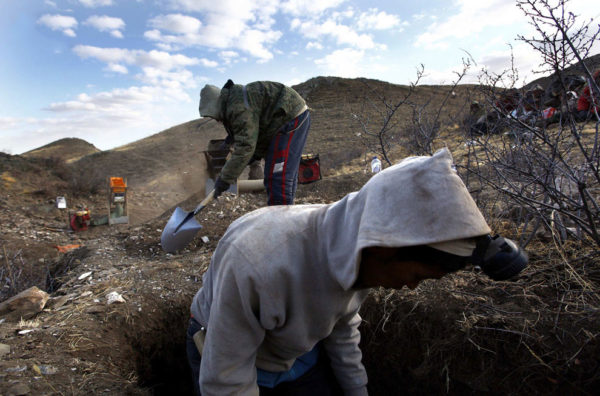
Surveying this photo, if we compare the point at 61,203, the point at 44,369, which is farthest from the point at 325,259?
the point at 61,203

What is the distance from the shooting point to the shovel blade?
11.5 ft

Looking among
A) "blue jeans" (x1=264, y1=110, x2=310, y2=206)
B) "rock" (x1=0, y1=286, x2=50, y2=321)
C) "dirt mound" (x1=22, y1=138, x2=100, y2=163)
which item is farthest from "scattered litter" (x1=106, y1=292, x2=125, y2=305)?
"dirt mound" (x1=22, y1=138, x2=100, y2=163)

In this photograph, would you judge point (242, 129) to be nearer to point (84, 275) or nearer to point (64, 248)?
point (84, 275)

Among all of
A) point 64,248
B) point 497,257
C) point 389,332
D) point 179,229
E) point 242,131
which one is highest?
point 242,131

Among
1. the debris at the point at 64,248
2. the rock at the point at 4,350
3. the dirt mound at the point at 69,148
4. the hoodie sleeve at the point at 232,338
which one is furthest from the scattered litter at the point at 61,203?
the dirt mound at the point at 69,148

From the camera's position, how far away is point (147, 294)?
2.69 m

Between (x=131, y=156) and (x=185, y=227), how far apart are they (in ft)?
43.4

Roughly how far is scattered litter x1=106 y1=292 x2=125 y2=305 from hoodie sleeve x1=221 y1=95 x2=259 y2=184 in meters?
1.33

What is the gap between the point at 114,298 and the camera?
259 centimetres

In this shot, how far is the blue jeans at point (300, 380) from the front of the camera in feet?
5.04

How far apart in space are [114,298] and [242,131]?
5.23 ft

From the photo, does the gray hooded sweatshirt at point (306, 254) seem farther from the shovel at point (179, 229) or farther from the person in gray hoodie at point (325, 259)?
the shovel at point (179, 229)

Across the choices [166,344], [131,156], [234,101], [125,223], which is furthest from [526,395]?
[131,156]

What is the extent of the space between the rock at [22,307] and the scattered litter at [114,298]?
425 mm
